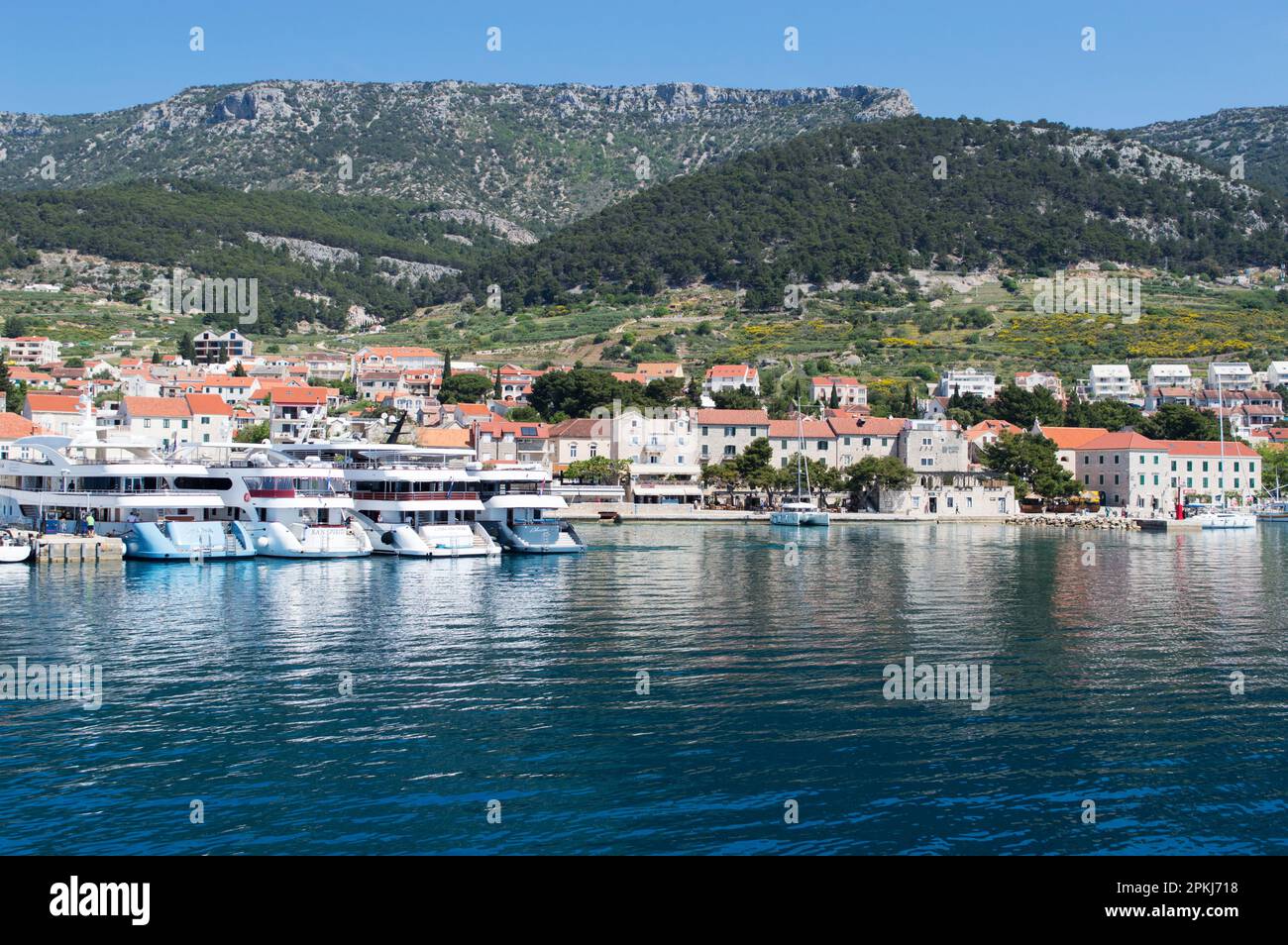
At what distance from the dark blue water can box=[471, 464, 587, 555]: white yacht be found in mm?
15911

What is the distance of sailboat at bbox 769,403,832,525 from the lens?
8375 cm

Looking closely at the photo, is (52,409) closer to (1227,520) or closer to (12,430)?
(12,430)

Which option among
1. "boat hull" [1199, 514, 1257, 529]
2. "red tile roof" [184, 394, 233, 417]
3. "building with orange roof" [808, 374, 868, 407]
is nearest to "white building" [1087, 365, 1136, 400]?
"building with orange roof" [808, 374, 868, 407]

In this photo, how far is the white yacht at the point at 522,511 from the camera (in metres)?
57.9

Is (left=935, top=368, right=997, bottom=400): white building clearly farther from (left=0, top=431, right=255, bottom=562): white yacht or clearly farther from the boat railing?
(left=0, top=431, right=255, bottom=562): white yacht

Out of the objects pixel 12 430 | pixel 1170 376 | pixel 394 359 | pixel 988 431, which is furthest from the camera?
pixel 394 359

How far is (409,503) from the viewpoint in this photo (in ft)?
182

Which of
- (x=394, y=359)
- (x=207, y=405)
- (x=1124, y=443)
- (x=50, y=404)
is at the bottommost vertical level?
(x=1124, y=443)

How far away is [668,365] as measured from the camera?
449ft

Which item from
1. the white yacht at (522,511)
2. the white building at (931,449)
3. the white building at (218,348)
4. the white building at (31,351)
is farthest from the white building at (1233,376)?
the white building at (31,351)

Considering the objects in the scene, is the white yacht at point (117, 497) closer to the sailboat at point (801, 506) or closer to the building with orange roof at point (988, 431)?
the sailboat at point (801, 506)

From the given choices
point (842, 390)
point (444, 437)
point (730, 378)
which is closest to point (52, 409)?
point (444, 437)

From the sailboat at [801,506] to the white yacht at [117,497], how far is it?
42049mm

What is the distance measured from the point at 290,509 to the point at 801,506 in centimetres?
4406
